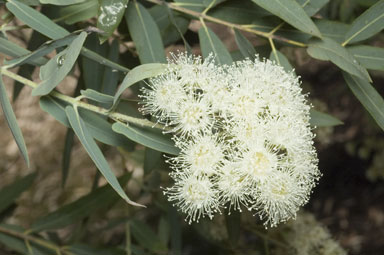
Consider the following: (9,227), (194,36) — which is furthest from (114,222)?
(194,36)

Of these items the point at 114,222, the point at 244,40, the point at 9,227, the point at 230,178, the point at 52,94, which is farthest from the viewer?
the point at 114,222

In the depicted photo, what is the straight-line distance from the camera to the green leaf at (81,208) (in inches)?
73.5

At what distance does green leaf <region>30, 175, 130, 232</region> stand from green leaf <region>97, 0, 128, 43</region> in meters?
0.59

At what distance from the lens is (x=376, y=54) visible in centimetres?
150

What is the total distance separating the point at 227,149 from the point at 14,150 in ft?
8.73

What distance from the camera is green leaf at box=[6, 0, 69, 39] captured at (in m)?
1.40

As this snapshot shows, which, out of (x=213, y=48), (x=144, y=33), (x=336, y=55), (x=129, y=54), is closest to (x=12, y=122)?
(x=144, y=33)

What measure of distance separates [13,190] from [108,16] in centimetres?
106

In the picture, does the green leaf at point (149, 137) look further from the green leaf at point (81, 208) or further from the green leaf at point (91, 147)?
the green leaf at point (81, 208)

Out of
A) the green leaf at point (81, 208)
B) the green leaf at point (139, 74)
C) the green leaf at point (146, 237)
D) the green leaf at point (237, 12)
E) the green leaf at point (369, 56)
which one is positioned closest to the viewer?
the green leaf at point (139, 74)

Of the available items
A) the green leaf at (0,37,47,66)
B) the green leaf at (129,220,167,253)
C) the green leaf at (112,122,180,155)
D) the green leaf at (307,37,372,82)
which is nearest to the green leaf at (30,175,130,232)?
the green leaf at (129,220,167,253)

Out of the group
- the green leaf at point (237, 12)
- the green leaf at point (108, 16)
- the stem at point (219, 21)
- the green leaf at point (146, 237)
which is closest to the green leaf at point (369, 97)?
the stem at point (219, 21)

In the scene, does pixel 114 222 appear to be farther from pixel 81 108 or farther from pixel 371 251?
pixel 371 251

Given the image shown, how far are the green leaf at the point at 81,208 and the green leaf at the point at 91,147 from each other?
489 millimetres
